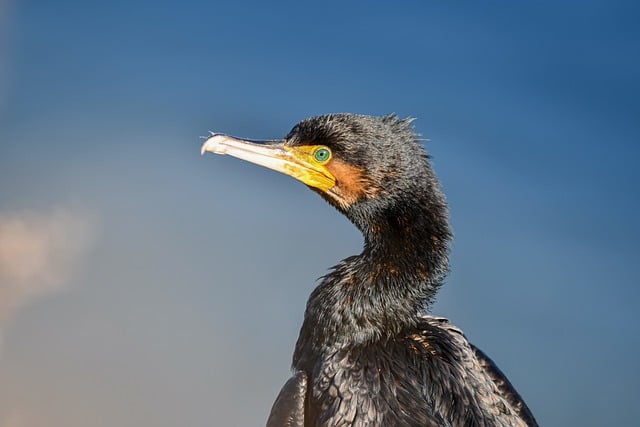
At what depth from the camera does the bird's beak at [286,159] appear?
6.06 meters

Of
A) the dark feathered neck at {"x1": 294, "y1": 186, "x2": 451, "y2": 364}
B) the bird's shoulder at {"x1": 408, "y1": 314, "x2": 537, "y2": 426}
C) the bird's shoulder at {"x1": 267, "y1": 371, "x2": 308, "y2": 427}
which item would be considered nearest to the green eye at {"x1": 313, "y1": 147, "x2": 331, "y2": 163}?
the dark feathered neck at {"x1": 294, "y1": 186, "x2": 451, "y2": 364}

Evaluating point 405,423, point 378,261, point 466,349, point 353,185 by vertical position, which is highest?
point 353,185

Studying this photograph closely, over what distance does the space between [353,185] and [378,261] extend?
562 millimetres

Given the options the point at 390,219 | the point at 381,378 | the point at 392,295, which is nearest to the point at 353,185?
the point at 390,219

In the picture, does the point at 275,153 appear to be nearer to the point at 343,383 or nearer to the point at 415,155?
the point at 415,155

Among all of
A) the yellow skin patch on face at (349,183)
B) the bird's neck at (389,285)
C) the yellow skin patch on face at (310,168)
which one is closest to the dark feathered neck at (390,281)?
the bird's neck at (389,285)

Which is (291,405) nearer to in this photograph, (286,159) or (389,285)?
(389,285)

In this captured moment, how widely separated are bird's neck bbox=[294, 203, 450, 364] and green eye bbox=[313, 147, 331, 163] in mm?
580

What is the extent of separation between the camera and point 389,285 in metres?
5.75

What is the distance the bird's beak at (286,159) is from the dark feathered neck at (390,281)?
50 centimetres

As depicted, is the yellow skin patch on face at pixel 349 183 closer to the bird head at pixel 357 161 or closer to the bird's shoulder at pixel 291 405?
the bird head at pixel 357 161

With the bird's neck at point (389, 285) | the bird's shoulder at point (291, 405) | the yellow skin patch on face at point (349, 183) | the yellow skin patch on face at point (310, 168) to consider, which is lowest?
the bird's shoulder at point (291, 405)

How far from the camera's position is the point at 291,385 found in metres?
5.73

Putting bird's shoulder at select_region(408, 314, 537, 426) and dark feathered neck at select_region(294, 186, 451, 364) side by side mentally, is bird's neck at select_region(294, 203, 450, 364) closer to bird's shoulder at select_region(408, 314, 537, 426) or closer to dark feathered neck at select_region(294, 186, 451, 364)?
dark feathered neck at select_region(294, 186, 451, 364)
